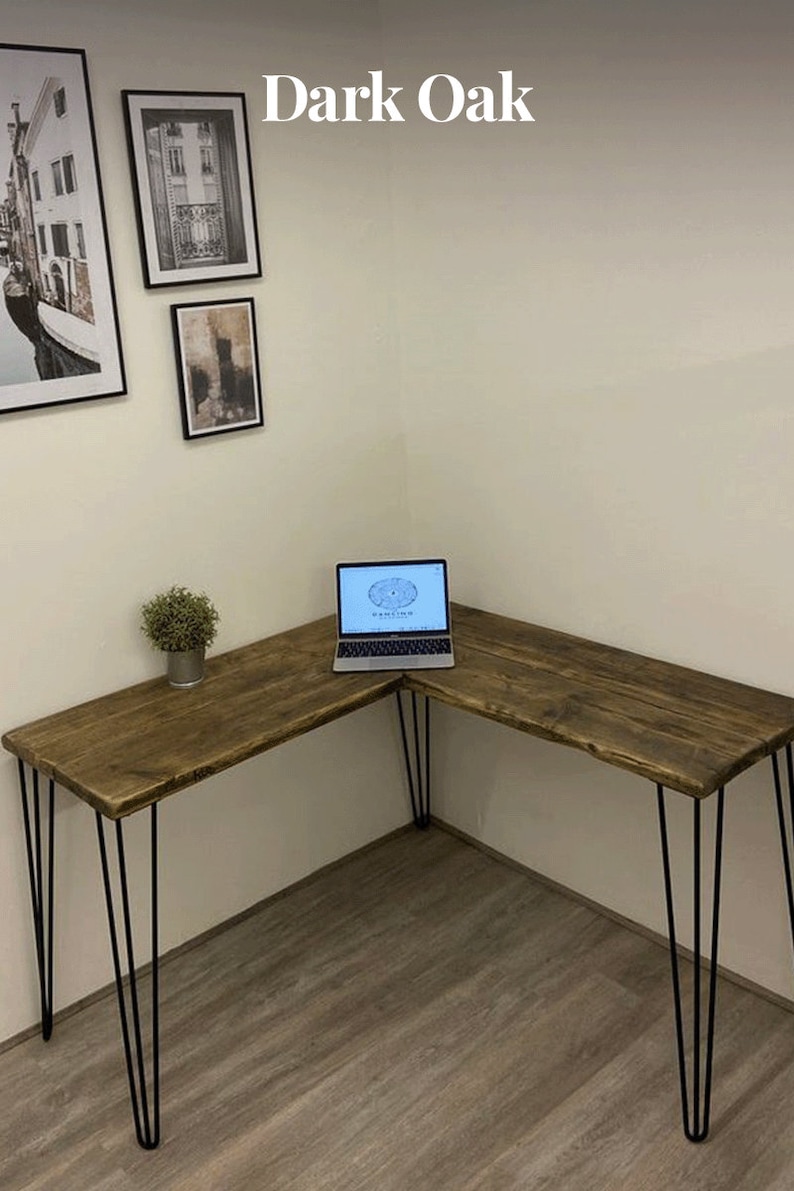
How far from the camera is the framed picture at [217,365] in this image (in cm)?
246

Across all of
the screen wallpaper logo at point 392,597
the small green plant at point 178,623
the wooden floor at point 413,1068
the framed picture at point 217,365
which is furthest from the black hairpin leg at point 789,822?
the framed picture at point 217,365

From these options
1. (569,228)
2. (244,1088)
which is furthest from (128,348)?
(244,1088)

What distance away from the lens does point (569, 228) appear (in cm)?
240

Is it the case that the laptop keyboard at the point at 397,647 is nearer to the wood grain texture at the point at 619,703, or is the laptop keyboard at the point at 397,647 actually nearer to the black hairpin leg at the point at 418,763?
the wood grain texture at the point at 619,703

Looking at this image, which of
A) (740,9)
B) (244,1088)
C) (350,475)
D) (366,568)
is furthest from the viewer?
(350,475)

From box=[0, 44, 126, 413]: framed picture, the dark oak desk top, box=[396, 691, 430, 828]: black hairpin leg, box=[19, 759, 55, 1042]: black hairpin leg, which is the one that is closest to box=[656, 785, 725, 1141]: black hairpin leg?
the dark oak desk top

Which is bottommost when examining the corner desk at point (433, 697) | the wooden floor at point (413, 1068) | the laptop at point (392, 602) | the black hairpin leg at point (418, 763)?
the wooden floor at point (413, 1068)

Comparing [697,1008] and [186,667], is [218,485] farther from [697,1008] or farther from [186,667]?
[697,1008]

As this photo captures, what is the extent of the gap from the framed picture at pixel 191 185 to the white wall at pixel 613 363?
48cm

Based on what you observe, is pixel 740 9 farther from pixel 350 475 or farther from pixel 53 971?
pixel 53 971

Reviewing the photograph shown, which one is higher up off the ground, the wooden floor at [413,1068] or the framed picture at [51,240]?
the framed picture at [51,240]

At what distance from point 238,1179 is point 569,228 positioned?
2.06 meters

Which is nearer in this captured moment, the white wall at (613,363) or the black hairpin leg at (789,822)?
the white wall at (613,363)

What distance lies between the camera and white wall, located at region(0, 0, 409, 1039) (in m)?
2.29
